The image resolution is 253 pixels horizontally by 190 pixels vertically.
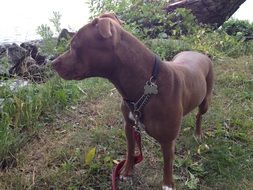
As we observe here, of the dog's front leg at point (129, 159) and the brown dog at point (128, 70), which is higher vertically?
the brown dog at point (128, 70)

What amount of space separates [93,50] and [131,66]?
0.27 m

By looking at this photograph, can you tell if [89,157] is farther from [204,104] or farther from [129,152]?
[204,104]

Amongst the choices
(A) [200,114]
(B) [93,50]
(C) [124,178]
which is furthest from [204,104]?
(B) [93,50]

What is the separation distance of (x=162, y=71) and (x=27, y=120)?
5.04 ft

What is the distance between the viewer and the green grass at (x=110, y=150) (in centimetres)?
321

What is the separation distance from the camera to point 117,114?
14.0 ft

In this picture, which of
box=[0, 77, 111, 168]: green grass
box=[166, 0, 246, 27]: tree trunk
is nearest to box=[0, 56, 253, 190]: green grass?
box=[0, 77, 111, 168]: green grass

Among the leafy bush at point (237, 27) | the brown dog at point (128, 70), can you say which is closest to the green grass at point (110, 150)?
the brown dog at point (128, 70)

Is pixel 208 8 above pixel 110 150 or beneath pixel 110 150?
above

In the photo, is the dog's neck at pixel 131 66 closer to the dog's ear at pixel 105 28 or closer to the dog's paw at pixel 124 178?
the dog's ear at pixel 105 28

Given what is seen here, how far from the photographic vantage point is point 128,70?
271 centimetres

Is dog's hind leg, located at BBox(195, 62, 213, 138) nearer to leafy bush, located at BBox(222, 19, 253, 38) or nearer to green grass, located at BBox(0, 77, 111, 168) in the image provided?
green grass, located at BBox(0, 77, 111, 168)

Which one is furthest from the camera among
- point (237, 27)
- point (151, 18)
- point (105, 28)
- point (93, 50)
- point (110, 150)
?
point (237, 27)

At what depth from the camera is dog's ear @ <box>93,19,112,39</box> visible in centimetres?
254
